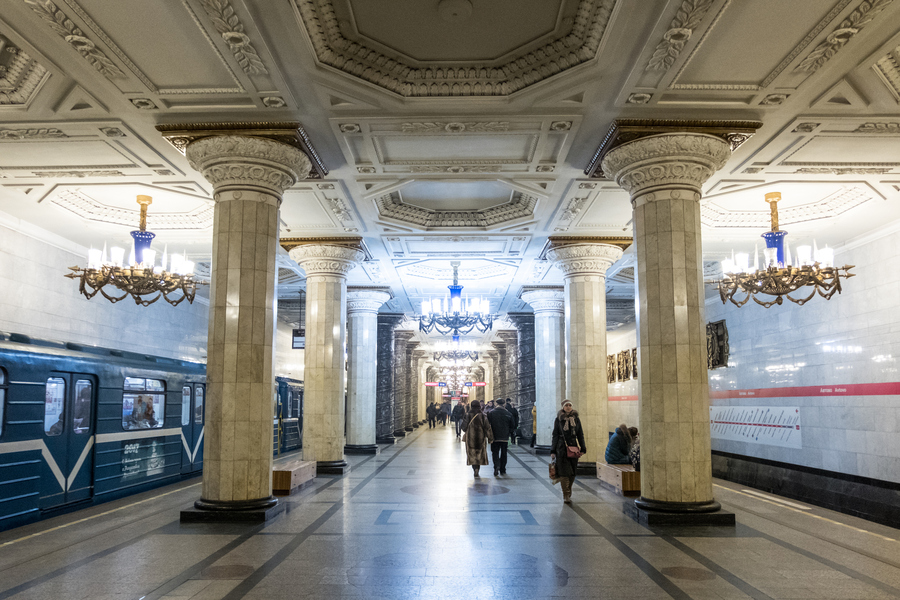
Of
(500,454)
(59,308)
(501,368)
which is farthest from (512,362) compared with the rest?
(59,308)

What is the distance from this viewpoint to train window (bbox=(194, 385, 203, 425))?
12.6 metres

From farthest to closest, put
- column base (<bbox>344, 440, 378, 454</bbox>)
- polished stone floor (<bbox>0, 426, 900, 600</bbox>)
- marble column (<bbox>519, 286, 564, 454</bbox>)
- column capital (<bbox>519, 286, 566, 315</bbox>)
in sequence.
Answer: column capital (<bbox>519, 286, 566, 315</bbox>) < column base (<bbox>344, 440, 378, 454</bbox>) < marble column (<bbox>519, 286, 564, 454</bbox>) < polished stone floor (<bbox>0, 426, 900, 600</bbox>)

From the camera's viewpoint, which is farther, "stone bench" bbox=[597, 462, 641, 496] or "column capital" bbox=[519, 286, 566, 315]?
"column capital" bbox=[519, 286, 566, 315]

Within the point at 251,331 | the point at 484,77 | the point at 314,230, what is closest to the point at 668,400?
the point at 484,77

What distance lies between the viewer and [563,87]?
671 centimetres

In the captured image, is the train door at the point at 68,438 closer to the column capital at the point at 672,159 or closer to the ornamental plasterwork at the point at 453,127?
the ornamental plasterwork at the point at 453,127

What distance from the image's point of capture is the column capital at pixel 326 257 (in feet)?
42.5

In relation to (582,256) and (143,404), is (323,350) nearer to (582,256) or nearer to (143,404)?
(143,404)

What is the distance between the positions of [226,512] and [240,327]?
7.25 ft

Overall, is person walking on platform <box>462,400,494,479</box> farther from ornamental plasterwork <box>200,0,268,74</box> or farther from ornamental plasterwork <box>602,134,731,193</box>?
ornamental plasterwork <box>200,0,268,74</box>

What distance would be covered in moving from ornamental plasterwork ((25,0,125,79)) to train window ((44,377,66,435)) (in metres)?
4.33

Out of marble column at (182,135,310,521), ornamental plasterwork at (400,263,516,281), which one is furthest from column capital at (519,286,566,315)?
marble column at (182,135,310,521)

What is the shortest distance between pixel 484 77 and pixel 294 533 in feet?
17.9

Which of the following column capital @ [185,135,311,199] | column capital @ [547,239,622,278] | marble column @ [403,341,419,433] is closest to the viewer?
column capital @ [185,135,311,199]
